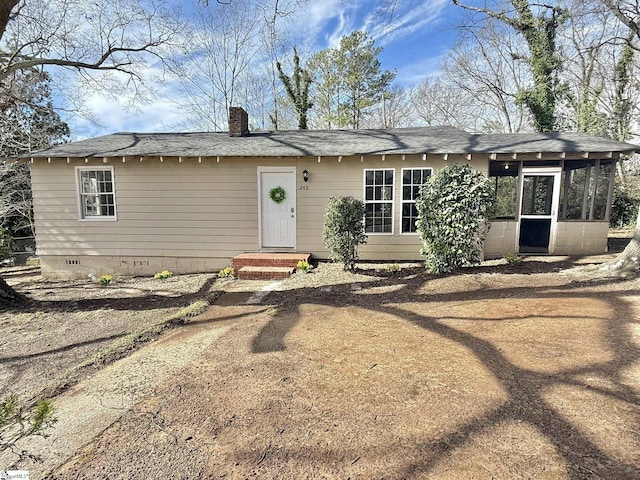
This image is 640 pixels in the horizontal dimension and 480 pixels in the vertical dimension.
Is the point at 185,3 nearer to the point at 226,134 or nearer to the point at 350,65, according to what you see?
the point at 226,134

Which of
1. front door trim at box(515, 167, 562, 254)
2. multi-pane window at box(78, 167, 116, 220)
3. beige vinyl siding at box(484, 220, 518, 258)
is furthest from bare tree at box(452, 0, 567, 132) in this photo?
multi-pane window at box(78, 167, 116, 220)

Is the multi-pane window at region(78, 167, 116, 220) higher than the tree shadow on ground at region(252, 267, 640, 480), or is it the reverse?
the multi-pane window at region(78, 167, 116, 220)

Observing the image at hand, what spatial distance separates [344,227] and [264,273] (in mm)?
1965

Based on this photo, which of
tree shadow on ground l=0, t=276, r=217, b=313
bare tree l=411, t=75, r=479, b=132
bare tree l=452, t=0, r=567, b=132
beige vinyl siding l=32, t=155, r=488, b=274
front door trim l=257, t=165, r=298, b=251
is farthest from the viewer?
bare tree l=411, t=75, r=479, b=132

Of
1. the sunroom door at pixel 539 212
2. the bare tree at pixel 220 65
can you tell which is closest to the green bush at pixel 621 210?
the sunroom door at pixel 539 212

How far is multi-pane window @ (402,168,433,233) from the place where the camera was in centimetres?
773

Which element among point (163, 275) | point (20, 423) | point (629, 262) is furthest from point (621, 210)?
point (20, 423)

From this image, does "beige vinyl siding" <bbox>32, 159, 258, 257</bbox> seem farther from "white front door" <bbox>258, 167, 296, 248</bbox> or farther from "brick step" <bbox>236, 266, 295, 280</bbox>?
"brick step" <bbox>236, 266, 295, 280</bbox>

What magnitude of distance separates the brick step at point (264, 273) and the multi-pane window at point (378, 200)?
7.53ft

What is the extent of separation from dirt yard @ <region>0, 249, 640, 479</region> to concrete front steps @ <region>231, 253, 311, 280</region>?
2.00 metres

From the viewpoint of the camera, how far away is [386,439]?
2.02 metres

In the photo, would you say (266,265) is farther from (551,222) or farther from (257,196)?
(551,222)

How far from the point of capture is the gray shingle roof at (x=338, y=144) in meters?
7.40

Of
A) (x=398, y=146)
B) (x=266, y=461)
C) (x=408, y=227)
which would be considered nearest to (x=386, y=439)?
(x=266, y=461)
